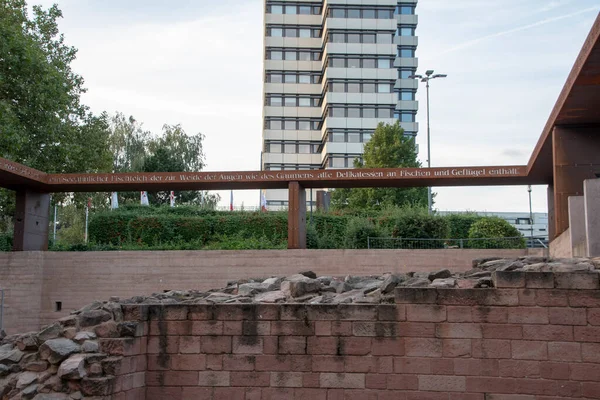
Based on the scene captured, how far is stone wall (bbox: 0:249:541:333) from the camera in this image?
64.3ft

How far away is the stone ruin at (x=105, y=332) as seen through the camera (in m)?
10.1

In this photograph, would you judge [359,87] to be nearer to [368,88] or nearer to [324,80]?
[368,88]

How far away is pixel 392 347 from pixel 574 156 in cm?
864

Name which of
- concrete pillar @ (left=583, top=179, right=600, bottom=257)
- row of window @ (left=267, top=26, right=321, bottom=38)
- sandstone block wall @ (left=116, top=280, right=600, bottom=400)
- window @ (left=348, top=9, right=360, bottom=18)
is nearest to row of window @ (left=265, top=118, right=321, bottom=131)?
row of window @ (left=267, top=26, right=321, bottom=38)

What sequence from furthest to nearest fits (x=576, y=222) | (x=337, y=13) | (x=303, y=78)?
(x=303, y=78) < (x=337, y=13) < (x=576, y=222)

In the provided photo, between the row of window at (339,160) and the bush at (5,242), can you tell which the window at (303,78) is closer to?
the row of window at (339,160)

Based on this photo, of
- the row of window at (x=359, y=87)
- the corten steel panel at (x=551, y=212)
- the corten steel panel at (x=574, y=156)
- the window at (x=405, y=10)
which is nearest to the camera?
the corten steel panel at (x=574, y=156)

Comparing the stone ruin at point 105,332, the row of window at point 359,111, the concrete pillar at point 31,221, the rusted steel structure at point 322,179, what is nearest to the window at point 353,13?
the row of window at point 359,111

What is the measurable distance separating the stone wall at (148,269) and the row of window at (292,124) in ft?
187

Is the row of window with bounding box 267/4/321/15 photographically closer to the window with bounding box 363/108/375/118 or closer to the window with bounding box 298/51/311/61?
the window with bounding box 298/51/311/61

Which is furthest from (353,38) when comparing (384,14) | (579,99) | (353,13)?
(579,99)

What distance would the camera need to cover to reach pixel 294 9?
78.6m

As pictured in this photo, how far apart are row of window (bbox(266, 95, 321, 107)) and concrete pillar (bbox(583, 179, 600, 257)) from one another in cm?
6517

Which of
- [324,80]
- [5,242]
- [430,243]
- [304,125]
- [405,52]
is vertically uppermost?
[405,52]
